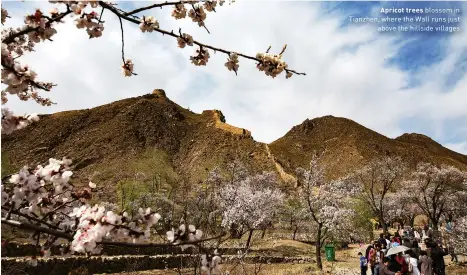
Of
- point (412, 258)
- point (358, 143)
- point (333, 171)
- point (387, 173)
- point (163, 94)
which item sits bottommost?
point (412, 258)

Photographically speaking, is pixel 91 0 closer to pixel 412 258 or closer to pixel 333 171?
pixel 412 258

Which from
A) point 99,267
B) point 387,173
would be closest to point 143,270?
point 99,267

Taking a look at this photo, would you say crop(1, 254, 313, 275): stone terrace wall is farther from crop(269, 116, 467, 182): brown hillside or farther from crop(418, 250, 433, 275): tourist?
crop(269, 116, 467, 182): brown hillside

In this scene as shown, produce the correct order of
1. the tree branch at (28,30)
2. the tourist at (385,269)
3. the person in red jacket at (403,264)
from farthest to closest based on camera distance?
the person in red jacket at (403,264), the tourist at (385,269), the tree branch at (28,30)

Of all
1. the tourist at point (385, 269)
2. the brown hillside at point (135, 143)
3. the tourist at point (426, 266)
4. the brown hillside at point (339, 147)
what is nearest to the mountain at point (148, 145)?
the brown hillside at point (135, 143)

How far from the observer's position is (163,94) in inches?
5517

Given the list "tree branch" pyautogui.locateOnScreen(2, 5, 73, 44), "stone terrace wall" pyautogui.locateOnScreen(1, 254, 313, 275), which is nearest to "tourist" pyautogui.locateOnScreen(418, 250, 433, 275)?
"stone terrace wall" pyautogui.locateOnScreen(1, 254, 313, 275)

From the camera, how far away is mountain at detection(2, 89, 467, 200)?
3406 inches

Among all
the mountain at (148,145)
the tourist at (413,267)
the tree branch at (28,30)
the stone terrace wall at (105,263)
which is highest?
the mountain at (148,145)

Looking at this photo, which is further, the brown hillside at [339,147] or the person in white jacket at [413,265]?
the brown hillside at [339,147]

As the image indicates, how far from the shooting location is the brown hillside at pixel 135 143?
87062 millimetres

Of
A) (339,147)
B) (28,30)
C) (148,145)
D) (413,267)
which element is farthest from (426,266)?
(339,147)

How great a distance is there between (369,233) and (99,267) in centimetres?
2773

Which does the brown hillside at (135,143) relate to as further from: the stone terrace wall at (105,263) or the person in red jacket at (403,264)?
the person in red jacket at (403,264)
